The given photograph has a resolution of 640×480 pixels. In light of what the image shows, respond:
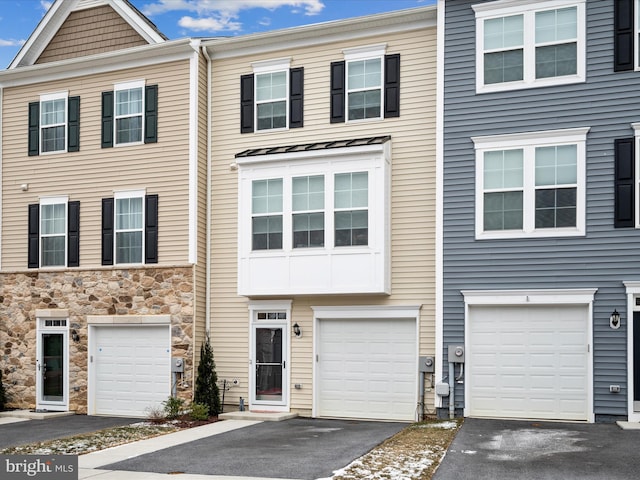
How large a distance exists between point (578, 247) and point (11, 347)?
520 inches

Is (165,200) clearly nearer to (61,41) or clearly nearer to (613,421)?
(61,41)

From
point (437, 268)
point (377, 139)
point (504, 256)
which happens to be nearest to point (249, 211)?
point (377, 139)

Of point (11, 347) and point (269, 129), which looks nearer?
point (269, 129)

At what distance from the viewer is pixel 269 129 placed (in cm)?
1672

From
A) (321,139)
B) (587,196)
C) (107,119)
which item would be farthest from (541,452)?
(107,119)

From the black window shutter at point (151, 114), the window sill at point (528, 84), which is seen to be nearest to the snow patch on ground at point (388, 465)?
the window sill at point (528, 84)

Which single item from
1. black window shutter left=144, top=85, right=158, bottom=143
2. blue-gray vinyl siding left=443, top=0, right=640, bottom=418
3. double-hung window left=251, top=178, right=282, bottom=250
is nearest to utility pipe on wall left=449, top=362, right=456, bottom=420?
blue-gray vinyl siding left=443, top=0, right=640, bottom=418

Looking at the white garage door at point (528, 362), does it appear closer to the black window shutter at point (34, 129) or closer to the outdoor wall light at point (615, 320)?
the outdoor wall light at point (615, 320)

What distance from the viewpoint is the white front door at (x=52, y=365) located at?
1788 centimetres

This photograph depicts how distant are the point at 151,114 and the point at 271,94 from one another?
2859 mm

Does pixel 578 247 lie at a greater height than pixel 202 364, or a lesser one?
greater

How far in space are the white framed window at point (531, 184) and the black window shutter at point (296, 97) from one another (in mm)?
3940

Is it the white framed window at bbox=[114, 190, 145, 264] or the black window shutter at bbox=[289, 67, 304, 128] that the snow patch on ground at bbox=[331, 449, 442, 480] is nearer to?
the black window shutter at bbox=[289, 67, 304, 128]

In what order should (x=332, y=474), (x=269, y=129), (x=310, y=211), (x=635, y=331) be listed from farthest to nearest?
(x=269, y=129) → (x=310, y=211) → (x=635, y=331) → (x=332, y=474)
